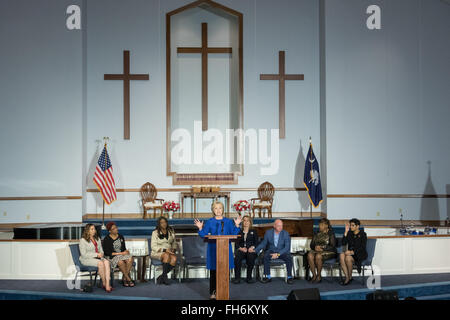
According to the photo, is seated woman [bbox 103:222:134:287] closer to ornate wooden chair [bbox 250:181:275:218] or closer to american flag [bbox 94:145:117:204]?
american flag [bbox 94:145:117:204]

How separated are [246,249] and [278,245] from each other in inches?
19.3

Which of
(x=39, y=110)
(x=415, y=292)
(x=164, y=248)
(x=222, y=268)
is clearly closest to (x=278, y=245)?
(x=164, y=248)

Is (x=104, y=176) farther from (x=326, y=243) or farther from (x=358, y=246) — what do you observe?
(x=358, y=246)

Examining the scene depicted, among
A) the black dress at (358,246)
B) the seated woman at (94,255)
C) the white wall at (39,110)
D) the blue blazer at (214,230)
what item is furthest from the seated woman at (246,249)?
the white wall at (39,110)

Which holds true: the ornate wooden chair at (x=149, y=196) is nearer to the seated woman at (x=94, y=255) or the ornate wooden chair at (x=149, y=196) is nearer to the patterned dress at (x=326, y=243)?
the seated woman at (x=94, y=255)

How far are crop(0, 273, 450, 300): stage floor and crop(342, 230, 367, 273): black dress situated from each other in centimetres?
35

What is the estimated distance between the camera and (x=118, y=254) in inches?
267

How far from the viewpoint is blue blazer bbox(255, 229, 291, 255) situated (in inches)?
278

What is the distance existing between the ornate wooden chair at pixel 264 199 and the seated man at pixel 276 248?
12.1ft

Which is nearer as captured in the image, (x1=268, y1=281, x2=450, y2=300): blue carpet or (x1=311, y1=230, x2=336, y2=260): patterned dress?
(x1=268, y1=281, x2=450, y2=300): blue carpet

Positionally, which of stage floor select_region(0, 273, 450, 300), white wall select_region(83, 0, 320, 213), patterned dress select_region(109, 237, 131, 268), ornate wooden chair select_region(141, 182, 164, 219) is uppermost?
white wall select_region(83, 0, 320, 213)

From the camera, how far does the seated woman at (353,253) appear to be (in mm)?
6762

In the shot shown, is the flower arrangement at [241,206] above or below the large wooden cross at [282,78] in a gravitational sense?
below

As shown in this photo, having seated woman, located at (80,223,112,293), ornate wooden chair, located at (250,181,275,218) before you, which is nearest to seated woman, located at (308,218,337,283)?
seated woman, located at (80,223,112,293)
